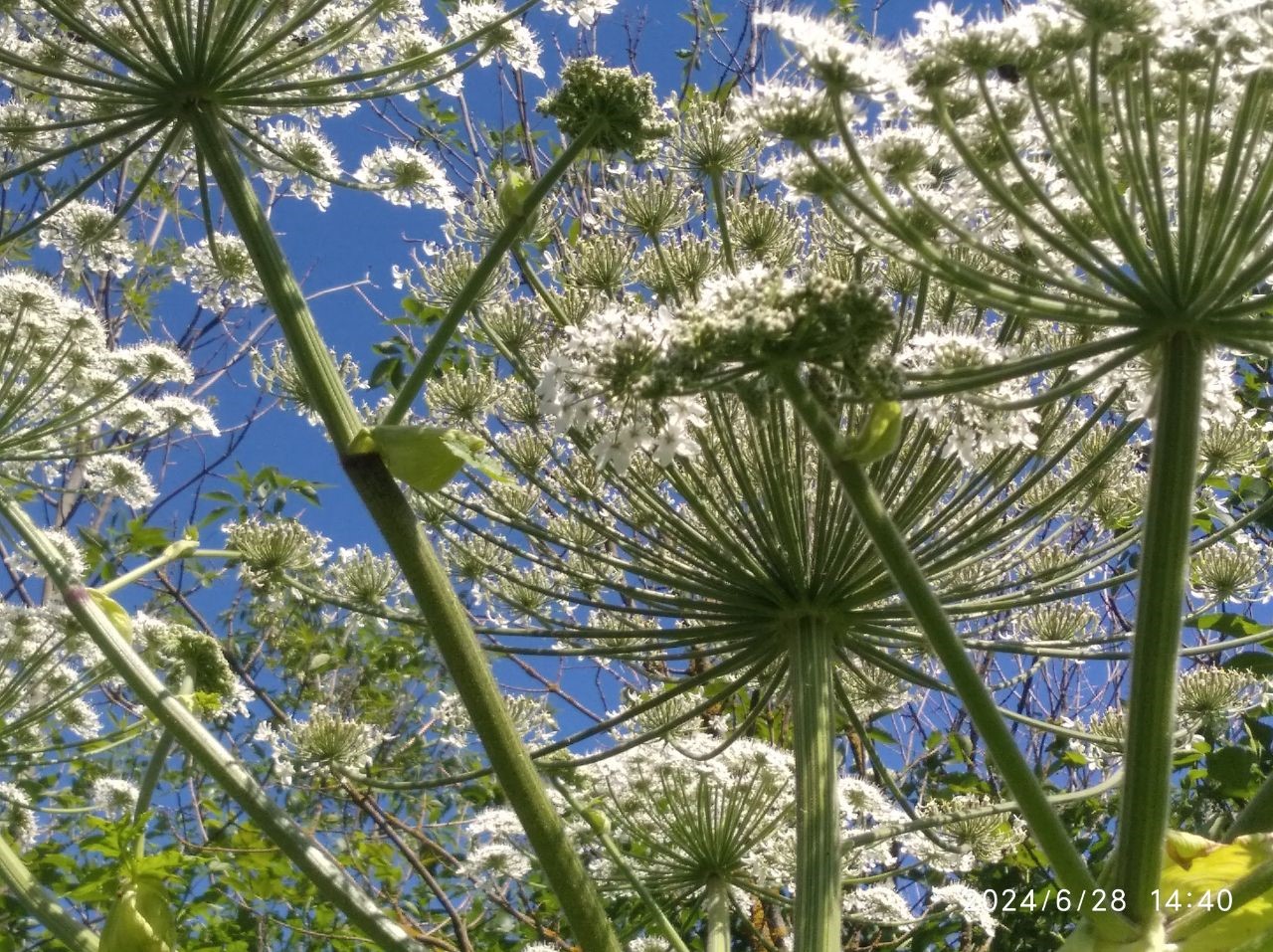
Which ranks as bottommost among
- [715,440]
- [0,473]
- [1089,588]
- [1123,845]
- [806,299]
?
[1123,845]

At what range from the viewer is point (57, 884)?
17.4 feet

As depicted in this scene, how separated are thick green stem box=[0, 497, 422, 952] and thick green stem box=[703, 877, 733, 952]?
1.03 meters

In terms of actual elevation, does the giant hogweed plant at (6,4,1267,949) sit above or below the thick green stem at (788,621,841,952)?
above

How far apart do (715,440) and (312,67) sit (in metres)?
2.08

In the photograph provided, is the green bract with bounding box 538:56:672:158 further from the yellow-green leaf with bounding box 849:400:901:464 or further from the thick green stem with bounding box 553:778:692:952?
the thick green stem with bounding box 553:778:692:952

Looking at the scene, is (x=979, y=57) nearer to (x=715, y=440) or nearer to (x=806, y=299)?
(x=806, y=299)

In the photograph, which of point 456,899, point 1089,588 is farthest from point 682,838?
point 456,899

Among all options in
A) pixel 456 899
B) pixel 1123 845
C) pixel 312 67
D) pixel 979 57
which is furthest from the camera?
pixel 456 899

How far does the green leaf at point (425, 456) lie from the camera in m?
2.08

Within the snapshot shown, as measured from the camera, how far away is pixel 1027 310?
84.3 inches

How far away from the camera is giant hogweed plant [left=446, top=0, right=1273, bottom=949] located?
63.0 inches

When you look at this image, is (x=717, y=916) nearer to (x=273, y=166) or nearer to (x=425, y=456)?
(x=425, y=456)

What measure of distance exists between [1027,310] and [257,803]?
1.49 metres

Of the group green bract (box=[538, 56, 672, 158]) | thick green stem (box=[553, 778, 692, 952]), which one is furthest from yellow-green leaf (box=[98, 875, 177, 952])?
green bract (box=[538, 56, 672, 158])
